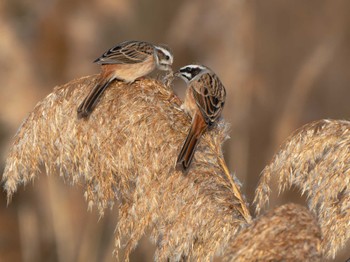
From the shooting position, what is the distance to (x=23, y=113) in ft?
22.4

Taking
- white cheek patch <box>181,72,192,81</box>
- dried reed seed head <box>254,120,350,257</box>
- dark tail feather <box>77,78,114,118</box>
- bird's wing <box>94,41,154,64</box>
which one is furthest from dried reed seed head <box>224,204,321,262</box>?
bird's wing <box>94,41,154,64</box>

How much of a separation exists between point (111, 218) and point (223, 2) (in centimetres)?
222

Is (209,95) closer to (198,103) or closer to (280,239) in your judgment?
(198,103)

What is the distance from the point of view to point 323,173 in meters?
3.30

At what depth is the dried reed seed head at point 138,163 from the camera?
333 centimetres

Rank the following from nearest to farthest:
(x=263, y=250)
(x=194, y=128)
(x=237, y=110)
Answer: (x=263, y=250), (x=194, y=128), (x=237, y=110)

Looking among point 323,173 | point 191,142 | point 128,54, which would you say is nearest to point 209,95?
point 128,54

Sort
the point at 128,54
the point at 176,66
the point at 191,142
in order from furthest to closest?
1. the point at 176,66
2. the point at 128,54
3. the point at 191,142

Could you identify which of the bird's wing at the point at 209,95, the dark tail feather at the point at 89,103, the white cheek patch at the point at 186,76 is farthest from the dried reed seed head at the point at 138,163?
the white cheek patch at the point at 186,76

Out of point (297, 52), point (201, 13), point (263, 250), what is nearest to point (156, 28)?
point (297, 52)

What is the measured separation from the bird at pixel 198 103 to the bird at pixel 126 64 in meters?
0.18

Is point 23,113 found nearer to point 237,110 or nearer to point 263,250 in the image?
point 237,110

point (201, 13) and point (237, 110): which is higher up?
point (201, 13)

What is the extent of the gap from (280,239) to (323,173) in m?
0.73
